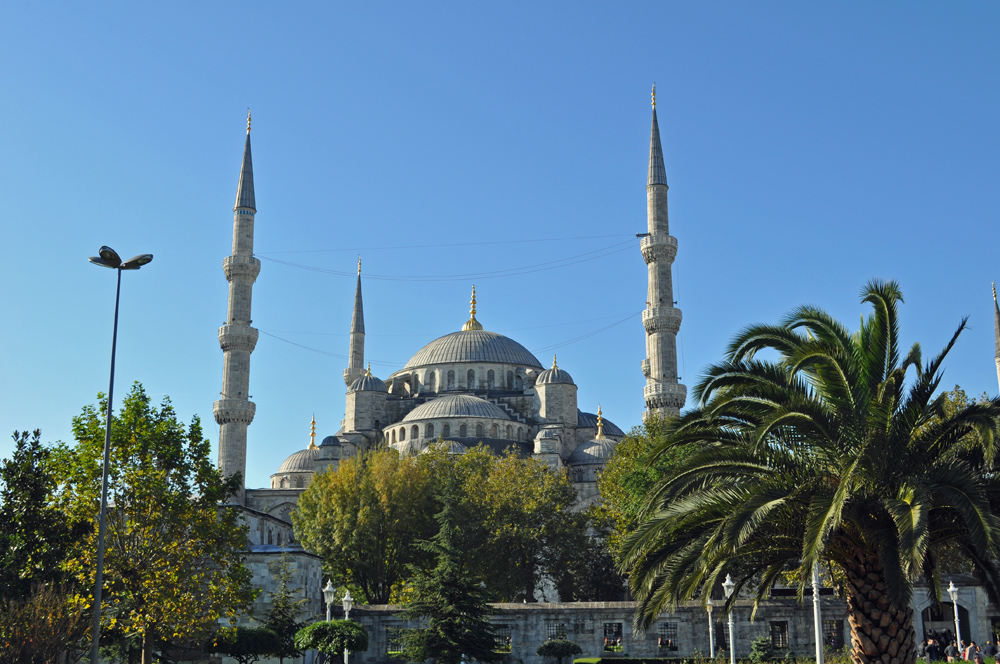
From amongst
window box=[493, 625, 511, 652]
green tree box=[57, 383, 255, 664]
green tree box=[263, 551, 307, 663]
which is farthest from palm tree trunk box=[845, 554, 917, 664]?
green tree box=[263, 551, 307, 663]

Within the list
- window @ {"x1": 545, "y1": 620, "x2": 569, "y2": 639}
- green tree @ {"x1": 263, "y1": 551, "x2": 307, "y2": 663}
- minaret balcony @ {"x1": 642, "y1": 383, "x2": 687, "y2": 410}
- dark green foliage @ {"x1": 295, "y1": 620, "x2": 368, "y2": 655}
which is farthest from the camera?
minaret balcony @ {"x1": 642, "y1": 383, "x2": 687, "y2": 410}

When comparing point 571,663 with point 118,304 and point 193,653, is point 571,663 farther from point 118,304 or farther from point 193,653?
point 118,304

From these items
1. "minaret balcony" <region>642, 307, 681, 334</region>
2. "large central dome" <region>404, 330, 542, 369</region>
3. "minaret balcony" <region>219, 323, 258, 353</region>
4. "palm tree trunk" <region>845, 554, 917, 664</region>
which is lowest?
"palm tree trunk" <region>845, 554, 917, 664</region>

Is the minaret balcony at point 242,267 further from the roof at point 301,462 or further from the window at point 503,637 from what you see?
the window at point 503,637

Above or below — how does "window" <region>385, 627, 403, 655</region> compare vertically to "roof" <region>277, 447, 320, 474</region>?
below

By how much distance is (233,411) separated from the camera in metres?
46.4

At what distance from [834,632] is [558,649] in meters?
7.42

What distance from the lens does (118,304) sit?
15.5 metres

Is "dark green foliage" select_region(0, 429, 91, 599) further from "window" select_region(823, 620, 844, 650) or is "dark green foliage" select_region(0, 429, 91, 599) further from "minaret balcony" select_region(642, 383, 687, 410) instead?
"minaret balcony" select_region(642, 383, 687, 410)

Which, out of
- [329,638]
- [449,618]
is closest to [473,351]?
[449,618]

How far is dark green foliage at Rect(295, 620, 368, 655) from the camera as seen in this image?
73.8 feet

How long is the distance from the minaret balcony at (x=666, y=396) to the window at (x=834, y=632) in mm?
19257

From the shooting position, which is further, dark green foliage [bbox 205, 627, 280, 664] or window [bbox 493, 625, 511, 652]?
window [bbox 493, 625, 511, 652]

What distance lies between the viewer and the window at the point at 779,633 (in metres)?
26.4
